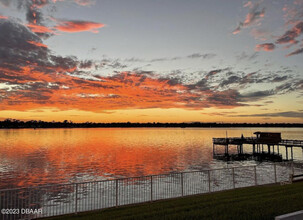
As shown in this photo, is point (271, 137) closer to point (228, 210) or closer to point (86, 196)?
point (86, 196)

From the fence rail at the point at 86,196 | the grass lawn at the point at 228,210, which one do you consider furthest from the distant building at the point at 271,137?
the grass lawn at the point at 228,210

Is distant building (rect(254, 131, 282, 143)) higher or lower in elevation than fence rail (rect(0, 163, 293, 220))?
higher

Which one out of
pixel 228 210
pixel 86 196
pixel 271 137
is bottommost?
pixel 86 196

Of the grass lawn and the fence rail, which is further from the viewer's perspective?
the fence rail

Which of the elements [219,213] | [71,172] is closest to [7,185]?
[71,172]

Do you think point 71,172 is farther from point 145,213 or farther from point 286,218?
point 286,218

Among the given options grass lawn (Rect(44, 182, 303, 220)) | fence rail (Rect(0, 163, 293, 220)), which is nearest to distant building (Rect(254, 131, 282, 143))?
fence rail (Rect(0, 163, 293, 220))

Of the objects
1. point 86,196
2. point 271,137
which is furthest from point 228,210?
point 271,137

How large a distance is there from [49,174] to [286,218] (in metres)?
46.0

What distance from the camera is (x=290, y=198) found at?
500 inches

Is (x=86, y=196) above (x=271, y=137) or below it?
below

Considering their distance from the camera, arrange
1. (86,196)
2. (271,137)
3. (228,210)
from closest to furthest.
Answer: (228,210) < (86,196) < (271,137)

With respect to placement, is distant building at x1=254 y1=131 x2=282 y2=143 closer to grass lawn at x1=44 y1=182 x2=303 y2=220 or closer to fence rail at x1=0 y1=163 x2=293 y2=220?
fence rail at x1=0 y1=163 x2=293 y2=220

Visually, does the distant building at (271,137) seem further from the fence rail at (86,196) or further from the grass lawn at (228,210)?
the grass lawn at (228,210)
